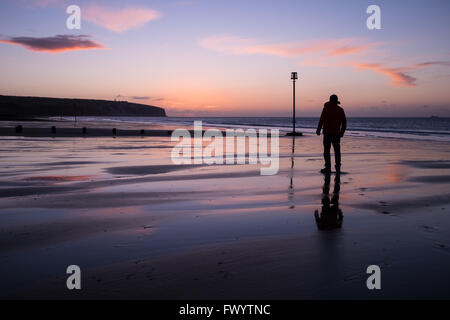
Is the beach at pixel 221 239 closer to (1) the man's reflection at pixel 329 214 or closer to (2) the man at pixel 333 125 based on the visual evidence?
(1) the man's reflection at pixel 329 214

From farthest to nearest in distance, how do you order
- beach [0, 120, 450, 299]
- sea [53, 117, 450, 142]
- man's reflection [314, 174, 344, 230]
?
1. sea [53, 117, 450, 142]
2. man's reflection [314, 174, 344, 230]
3. beach [0, 120, 450, 299]

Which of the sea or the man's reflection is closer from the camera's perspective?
the man's reflection

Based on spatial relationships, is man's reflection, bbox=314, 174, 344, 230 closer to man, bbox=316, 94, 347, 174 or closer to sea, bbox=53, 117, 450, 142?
man, bbox=316, 94, 347, 174

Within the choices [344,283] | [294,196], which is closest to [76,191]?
[294,196]

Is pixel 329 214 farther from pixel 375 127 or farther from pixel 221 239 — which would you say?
pixel 375 127

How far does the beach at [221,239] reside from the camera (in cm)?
327

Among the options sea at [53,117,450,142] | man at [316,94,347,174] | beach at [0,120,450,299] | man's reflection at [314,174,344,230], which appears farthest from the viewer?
sea at [53,117,450,142]

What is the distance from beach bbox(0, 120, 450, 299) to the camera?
327 cm

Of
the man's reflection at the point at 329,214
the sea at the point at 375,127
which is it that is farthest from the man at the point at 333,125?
the sea at the point at 375,127

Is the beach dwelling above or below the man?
below

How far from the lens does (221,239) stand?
460cm

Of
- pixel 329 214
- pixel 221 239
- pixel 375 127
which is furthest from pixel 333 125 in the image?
pixel 375 127

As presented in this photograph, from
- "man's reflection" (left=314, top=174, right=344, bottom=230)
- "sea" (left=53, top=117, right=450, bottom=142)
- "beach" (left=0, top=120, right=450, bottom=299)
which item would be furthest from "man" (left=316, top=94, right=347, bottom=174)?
"sea" (left=53, top=117, right=450, bottom=142)

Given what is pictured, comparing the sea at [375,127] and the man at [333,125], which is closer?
the man at [333,125]
